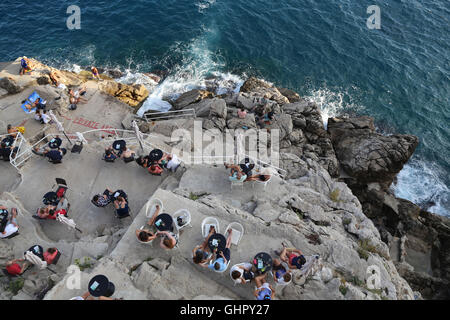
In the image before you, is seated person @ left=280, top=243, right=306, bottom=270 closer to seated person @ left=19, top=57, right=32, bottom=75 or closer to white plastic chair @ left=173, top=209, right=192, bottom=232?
white plastic chair @ left=173, top=209, right=192, bottom=232

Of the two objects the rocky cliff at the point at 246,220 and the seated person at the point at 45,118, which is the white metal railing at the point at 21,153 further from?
the seated person at the point at 45,118

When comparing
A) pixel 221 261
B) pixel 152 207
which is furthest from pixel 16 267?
pixel 221 261

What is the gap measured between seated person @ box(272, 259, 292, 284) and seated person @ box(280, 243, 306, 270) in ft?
1.52

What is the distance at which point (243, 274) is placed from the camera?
9.66 m

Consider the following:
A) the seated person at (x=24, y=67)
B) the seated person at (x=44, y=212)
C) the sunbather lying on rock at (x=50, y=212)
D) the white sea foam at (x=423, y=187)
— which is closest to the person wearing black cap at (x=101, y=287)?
the sunbather lying on rock at (x=50, y=212)

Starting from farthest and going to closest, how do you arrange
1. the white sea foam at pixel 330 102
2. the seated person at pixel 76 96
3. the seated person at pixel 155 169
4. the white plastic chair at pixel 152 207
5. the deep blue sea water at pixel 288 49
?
1. the deep blue sea water at pixel 288 49
2. the white sea foam at pixel 330 102
3. the seated person at pixel 76 96
4. the seated person at pixel 155 169
5. the white plastic chair at pixel 152 207

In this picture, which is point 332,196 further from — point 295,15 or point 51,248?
point 295,15

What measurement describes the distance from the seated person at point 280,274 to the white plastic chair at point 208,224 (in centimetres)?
273

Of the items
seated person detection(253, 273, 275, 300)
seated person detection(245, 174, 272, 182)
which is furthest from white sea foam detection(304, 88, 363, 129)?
seated person detection(253, 273, 275, 300)

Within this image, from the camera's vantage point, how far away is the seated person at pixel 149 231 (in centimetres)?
1034

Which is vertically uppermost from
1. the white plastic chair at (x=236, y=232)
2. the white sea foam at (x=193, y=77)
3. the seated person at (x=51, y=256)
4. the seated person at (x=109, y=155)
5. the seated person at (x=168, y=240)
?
the white plastic chair at (x=236, y=232)

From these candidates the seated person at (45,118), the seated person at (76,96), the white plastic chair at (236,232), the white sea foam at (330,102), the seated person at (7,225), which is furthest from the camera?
the white sea foam at (330,102)

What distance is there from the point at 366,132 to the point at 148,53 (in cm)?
A: 2663
